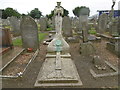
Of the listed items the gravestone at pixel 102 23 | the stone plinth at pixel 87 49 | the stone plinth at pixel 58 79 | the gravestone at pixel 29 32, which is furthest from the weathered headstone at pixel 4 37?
the gravestone at pixel 102 23

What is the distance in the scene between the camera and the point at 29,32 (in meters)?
8.95

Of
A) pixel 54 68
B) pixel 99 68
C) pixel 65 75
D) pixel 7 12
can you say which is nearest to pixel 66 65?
pixel 54 68

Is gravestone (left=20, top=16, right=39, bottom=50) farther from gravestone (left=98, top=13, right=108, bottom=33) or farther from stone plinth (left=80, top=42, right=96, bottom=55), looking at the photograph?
gravestone (left=98, top=13, right=108, bottom=33)

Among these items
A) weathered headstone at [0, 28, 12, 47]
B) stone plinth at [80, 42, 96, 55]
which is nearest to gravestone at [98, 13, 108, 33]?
stone plinth at [80, 42, 96, 55]

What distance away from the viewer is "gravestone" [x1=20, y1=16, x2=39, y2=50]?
874cm

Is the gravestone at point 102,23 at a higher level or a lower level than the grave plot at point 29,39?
higher

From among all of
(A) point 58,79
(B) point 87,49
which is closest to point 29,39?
(B) point 87,49

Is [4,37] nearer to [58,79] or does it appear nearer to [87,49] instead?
[87,49]

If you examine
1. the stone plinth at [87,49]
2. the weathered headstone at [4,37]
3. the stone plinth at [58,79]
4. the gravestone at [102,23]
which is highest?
the gravestone at [102,23]

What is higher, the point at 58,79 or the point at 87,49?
the point at 87,49

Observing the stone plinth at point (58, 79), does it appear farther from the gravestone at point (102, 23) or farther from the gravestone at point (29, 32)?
the gravestone at point (102, 23)

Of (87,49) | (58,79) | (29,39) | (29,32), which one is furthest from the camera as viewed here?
(29,39)

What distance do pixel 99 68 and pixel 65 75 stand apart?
1842 millimetres

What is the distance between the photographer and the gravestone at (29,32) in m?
8.74
